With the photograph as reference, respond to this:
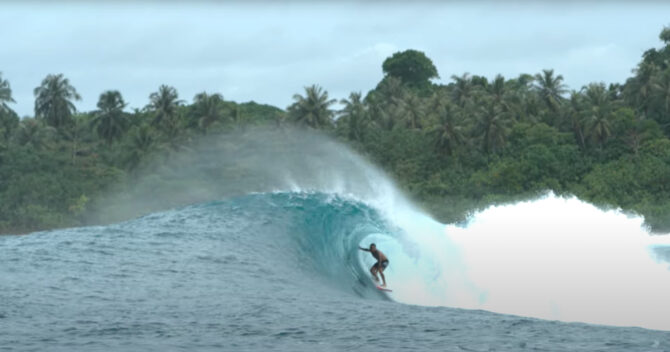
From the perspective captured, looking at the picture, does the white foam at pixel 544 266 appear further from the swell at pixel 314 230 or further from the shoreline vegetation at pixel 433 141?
the shoreline vegetation at pixel 433 141

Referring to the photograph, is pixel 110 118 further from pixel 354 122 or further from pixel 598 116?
pixel 598 116

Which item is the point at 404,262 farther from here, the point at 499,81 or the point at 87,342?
the point at 499,81

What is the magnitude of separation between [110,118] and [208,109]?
10845mm

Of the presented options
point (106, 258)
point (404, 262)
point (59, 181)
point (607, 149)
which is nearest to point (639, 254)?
point (404, 262)

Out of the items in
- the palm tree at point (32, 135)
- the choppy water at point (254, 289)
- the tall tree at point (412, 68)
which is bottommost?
the choppy water at point (254, 289)

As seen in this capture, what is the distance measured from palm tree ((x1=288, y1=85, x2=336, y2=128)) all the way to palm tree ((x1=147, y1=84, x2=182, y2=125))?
37.0 ft

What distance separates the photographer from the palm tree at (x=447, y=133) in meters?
66.4

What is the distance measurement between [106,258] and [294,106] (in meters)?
55.5

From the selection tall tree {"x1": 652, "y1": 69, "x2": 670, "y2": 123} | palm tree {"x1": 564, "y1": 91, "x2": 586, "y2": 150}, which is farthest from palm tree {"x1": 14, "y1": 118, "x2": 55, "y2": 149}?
tall tree {"x1": 652, "y1": 69, "x2": 670, "y2": 123}

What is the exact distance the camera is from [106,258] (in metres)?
17.0

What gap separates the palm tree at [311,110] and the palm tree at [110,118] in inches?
668

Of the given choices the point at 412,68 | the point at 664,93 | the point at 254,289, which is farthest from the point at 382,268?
the point at 412,68

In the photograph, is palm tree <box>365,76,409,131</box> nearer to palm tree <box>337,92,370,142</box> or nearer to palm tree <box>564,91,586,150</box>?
palm tree <box>337,92,370,142</box>

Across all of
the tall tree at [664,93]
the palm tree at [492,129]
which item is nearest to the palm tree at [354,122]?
the palm tree at [492,129]
